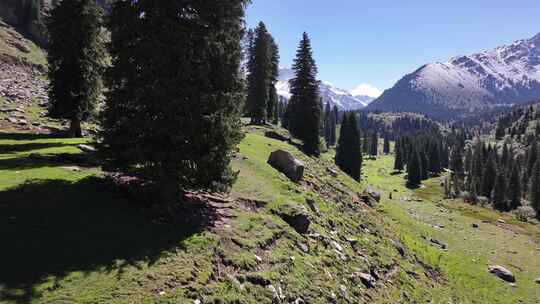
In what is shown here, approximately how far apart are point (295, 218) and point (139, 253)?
1116 centimetres

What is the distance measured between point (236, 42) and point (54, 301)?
13.5 meters

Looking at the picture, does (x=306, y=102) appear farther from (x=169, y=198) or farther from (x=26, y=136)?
(x=169, y=198)

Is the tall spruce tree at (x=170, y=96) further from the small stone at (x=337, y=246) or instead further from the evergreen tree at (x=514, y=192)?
the evergreen tree at (x=514, y=192)

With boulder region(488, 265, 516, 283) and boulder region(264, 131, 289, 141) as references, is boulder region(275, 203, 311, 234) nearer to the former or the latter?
boulder region(488, 265, 516, 283)

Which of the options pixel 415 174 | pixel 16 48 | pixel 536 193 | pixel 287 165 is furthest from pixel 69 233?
pixel 415 174

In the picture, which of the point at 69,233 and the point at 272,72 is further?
the point at 272,72

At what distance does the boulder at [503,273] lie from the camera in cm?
3747

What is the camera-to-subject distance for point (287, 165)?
106 feet

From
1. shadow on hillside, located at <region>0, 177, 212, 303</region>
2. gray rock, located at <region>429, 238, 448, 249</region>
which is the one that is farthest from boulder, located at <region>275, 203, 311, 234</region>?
gray rock, located at <region>429, 238, 448, 249</region>

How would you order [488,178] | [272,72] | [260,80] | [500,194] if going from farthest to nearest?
1. [488,178]
2. [500,194]
3. [272,72]
4. [260,80]

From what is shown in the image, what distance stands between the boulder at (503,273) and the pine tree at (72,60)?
41411 mm

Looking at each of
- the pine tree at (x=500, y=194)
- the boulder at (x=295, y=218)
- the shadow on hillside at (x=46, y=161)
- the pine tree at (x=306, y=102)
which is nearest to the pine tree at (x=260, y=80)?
the pine tree at (x=306, y=102)

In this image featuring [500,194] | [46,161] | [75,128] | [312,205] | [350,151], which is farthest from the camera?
[500,194]

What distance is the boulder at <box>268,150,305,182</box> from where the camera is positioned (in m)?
31.8
